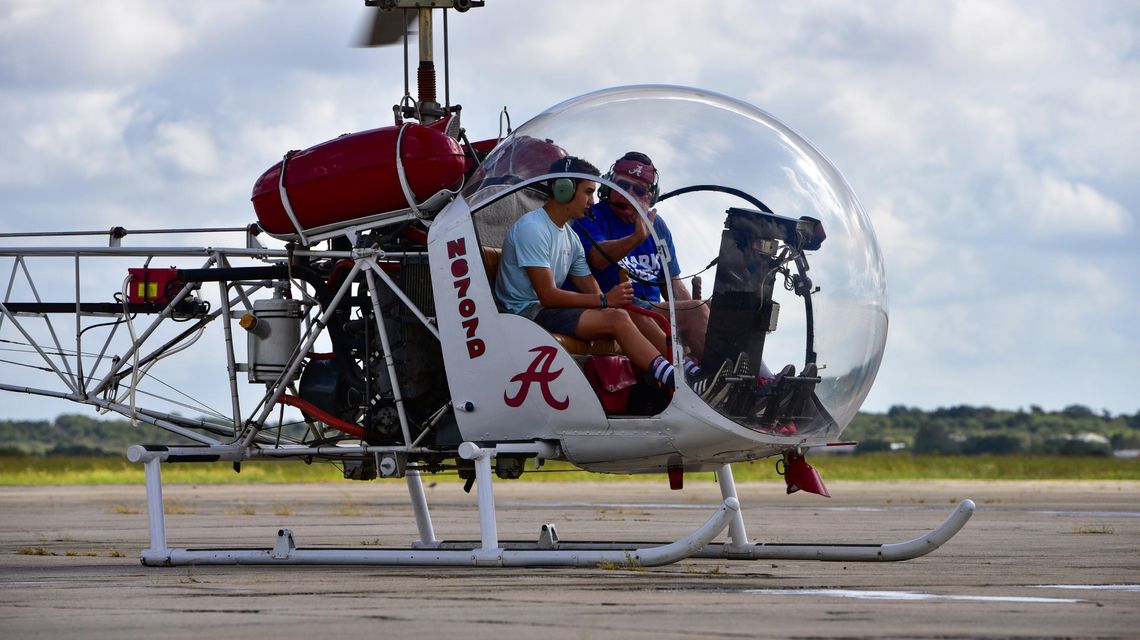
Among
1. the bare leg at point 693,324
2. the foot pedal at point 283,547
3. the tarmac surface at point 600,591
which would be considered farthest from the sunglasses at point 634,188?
the foot pedal at point 283,547

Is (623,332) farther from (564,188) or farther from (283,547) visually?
(283,547)

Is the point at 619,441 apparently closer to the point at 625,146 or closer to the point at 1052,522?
the point at 625,146

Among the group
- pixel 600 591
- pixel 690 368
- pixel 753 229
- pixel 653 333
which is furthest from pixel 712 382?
pixel 600 591

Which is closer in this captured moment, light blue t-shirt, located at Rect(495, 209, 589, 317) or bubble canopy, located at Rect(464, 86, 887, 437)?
bubble canopy, located at Rect(464, 86, 887, 437)

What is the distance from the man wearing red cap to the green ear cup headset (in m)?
0.18

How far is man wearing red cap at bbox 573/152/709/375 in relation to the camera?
8.91m

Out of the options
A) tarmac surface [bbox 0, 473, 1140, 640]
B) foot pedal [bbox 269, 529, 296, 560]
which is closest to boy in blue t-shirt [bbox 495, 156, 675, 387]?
tarmac surface [bbox 0, 473, 1140, 640]

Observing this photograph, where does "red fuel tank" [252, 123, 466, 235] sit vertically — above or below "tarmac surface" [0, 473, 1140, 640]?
above

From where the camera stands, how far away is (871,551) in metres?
9.93

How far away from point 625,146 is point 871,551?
3.17 metres

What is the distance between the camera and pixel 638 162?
9.13 m

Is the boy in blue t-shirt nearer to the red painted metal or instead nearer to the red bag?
the red bag

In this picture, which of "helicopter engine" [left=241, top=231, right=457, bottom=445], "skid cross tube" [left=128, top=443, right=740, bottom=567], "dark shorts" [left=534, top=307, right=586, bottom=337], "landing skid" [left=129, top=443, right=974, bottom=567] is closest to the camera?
"skid cross tube" [left=128, top=443, right=740, bottom=567]

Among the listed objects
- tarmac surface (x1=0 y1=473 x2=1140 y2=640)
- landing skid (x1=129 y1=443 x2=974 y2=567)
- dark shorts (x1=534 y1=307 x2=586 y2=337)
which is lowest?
tarmac surface (x1=0 y1=473 x2=1140 y2=640)
